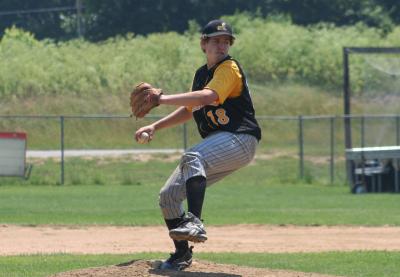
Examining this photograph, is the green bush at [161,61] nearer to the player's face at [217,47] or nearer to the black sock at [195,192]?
the player's face at [217,47]

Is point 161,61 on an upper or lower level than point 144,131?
upper

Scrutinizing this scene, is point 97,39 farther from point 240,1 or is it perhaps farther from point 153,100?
Result: point 153,100

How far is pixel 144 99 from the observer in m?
8.40

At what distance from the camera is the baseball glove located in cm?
835

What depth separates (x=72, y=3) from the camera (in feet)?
218

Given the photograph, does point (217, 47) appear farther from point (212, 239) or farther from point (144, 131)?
point (212, 239)

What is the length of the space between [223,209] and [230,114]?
10.5 m

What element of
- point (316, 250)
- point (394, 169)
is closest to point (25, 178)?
point (394, 169)

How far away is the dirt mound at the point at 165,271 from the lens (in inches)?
340

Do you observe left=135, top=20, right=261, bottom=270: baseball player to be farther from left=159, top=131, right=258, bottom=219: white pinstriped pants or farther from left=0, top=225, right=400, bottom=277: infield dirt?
left=0, top=225, right=400, bottom=277: infield dirt

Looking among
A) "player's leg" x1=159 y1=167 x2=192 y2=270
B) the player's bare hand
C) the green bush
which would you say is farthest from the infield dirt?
A: the green bush

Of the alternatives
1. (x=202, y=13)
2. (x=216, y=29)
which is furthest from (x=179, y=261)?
(x=202, y=13)

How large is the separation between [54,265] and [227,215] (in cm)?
723

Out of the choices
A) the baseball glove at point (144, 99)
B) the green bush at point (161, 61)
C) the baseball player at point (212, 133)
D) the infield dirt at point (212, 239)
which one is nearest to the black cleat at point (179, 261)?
the baseball player at point (212, 133)
